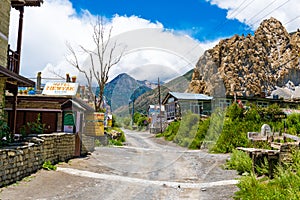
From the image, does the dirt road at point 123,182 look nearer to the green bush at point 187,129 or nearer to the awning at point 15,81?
the awning at point 15,81

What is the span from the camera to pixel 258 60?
82.6m

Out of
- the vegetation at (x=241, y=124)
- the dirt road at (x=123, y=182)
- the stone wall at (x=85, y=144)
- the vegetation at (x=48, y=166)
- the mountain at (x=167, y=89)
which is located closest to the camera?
the dirt road at (x=123, y=182)

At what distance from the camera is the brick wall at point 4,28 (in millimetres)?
11375

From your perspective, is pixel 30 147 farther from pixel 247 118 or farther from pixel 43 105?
pixel 247 118

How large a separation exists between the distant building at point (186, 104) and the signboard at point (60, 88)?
2095 centimetres

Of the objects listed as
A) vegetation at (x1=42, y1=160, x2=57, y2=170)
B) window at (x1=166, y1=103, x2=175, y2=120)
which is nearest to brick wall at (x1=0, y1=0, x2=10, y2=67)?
vegetation at (x1=42, y1=160, x2=57, y2=170)

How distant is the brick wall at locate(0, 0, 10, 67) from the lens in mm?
11375

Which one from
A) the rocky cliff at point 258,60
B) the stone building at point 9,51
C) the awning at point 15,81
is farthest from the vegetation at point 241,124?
the rocky cliff at point 258,60

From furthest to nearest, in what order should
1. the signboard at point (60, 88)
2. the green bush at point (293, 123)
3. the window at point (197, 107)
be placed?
the window at point (197, 107)
the green bush at point (293, 123)
the signboard at point (60, 88)

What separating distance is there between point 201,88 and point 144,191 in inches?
2457

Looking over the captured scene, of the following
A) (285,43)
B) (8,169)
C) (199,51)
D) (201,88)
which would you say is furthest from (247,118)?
(285,43)

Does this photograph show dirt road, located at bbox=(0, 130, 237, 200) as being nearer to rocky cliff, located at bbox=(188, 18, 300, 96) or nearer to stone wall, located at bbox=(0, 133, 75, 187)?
stone wall, located at bbox=(0, 133, 75, 187)

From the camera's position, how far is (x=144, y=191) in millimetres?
8289

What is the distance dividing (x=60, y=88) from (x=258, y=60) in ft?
249
